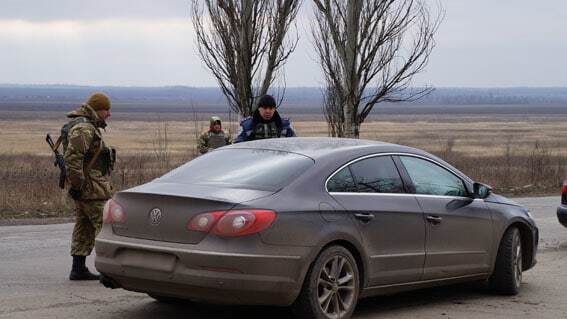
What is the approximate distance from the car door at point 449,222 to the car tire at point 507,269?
0.65 ft

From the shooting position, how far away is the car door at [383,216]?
7.99 metres

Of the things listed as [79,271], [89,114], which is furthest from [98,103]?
[79,271]

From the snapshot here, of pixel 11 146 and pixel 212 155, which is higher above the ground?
pixel 212 155

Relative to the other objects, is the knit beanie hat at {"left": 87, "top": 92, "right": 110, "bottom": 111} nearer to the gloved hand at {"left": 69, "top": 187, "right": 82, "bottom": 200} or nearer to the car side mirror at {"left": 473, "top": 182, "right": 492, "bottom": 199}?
the gloved hand at {"left": 69, "top": 187, "right": 82, "bottom": 200}

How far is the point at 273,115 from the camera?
11938 millimetres

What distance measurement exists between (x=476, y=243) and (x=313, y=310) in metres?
2.33

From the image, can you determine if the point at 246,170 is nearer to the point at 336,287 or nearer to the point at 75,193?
the point at 336,287

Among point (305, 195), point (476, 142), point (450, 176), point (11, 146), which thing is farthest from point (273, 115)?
point (476, 142)

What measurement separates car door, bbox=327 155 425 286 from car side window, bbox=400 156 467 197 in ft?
0.71

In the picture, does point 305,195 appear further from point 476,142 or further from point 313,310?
point 476,142

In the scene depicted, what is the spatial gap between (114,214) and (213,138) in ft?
28.7

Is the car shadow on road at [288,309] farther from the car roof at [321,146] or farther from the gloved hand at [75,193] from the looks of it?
the gloved hand at [75,193]

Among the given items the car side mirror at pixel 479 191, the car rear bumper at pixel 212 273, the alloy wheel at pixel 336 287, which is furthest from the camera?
the car side mirror at pixel 479 191

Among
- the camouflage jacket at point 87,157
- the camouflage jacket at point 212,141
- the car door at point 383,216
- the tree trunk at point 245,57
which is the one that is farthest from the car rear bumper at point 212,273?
the tree trunk at point 245,57
